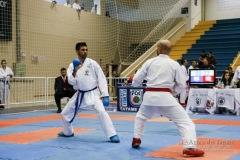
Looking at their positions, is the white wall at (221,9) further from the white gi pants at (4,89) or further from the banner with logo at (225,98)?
the white gi pants at (4,89)

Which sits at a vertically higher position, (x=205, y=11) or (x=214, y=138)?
(x=205, y=11)

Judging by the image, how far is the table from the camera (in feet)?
30.8

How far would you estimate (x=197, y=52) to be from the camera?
55.2ft

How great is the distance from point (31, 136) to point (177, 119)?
276cm

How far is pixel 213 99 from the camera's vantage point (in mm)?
9648

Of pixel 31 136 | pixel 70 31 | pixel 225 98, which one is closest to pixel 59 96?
pixel 31 136

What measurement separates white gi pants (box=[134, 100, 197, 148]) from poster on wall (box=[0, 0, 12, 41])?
883cm

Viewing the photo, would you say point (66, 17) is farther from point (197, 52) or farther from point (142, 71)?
point (142, 71)

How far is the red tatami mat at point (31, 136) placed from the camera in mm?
5434

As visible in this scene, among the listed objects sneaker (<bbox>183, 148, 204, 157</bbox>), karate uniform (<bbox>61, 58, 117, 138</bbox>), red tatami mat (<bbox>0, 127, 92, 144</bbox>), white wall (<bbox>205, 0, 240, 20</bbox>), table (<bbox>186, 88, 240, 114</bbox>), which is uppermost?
white wall (<bbox>205, 0, 240, 20</bbox>)

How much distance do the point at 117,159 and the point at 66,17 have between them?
11.7 m

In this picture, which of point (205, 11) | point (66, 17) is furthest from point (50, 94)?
point (205, 11)

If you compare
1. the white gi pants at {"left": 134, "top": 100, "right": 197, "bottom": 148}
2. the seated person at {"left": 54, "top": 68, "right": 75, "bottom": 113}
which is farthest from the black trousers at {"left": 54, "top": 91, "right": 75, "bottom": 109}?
the white gi pants at {"left": 134, "top": 100, "right": 197, "bottom": 148}

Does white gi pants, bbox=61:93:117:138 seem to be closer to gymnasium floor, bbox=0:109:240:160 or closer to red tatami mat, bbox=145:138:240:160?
gymnasium floor, bbox=0:109:240:160
